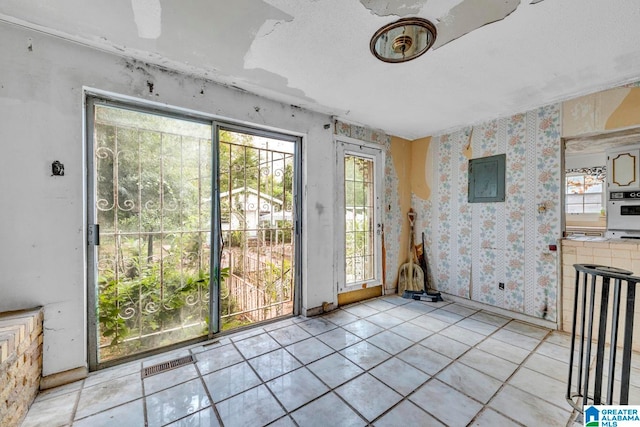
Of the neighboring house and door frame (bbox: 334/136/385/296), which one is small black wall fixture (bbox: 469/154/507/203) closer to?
door frame (bbox: 334/136/385/296)

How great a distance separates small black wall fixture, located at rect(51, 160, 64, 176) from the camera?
1889mm

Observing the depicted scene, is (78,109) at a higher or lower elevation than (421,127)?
lower

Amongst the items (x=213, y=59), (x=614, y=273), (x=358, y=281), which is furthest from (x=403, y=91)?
(x=358, y=281)

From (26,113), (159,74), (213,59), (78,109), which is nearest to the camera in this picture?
(26,113)

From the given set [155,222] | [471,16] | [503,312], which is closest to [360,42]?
[471,16]

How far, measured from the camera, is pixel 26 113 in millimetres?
1804

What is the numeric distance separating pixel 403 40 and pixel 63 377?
139 inches

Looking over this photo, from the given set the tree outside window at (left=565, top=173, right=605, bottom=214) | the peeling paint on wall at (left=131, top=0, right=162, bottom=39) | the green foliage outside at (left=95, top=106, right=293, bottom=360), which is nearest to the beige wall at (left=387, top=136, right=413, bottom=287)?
the green foliage outside at (left=95, top=106, right=293, bottom=360)

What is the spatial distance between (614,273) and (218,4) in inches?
106

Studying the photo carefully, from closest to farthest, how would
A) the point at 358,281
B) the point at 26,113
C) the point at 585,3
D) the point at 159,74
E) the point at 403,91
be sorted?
the point at 585,3 → the point at 26,113 → the point at 159,74 → the point at 403,91 → the point at 358,281

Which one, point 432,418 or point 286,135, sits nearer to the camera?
point 432,418

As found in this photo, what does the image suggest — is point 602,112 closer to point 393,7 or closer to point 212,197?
point 393,7

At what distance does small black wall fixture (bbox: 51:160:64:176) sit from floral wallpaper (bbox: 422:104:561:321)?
431 centimetres

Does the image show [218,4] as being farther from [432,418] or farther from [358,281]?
[358,281]
